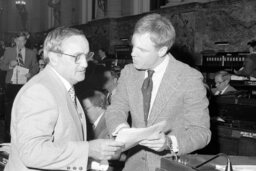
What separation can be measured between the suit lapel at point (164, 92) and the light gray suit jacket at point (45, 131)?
2.03 ft

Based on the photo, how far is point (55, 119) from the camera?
6.65 ft

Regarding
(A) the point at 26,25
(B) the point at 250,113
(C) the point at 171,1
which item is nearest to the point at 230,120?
(B) the point at 250,113

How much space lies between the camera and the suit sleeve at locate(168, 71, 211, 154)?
246cm

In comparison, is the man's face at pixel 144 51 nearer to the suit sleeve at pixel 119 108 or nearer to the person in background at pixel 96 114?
the suit sleeve at pixel 119 108

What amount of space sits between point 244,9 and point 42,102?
7.70 meters

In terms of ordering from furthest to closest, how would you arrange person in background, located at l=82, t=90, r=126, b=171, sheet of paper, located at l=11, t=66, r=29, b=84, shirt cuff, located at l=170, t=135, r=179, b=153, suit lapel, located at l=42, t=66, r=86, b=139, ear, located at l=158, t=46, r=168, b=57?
A: sheet of paper, located at l=11, t=66, r=29, b=84 → person in background, located at l=82, t=90, r=126, b=171 → ear, located at l=158, t=46, r=168, b=57 → shirt cuff, located at l=170, t=135, r=179, b=153 → suit lapel, located at l=42, t=66, r=86, b=139

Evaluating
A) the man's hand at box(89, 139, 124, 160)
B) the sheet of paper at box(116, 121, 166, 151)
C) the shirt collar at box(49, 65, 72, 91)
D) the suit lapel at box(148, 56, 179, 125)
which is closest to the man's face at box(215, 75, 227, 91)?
the suit lapel at box(148, 56, 179, 125)

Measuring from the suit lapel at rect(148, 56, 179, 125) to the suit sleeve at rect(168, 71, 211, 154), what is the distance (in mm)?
93

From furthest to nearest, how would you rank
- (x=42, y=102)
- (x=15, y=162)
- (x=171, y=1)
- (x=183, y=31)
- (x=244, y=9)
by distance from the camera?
1. (x=171, y=1)
2. (x=183, y=31)
3. (x=244, y=9)
4. (x=15, y=162)
5. (x=42, y=102)

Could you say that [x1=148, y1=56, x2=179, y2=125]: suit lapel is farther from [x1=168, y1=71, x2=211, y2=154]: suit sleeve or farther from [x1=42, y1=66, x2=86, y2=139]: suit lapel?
[x1=42, y1=66, x2=86, y2=139]: suit lapel

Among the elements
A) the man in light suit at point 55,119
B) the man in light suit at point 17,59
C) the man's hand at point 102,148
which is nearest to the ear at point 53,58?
the man in light suit at point 55,119

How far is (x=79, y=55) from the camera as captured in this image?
2.25 metres

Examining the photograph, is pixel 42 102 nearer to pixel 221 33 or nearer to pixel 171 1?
pixel 221 33

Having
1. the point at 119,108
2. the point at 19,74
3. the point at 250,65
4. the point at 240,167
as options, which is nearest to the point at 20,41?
the point at 19,74
